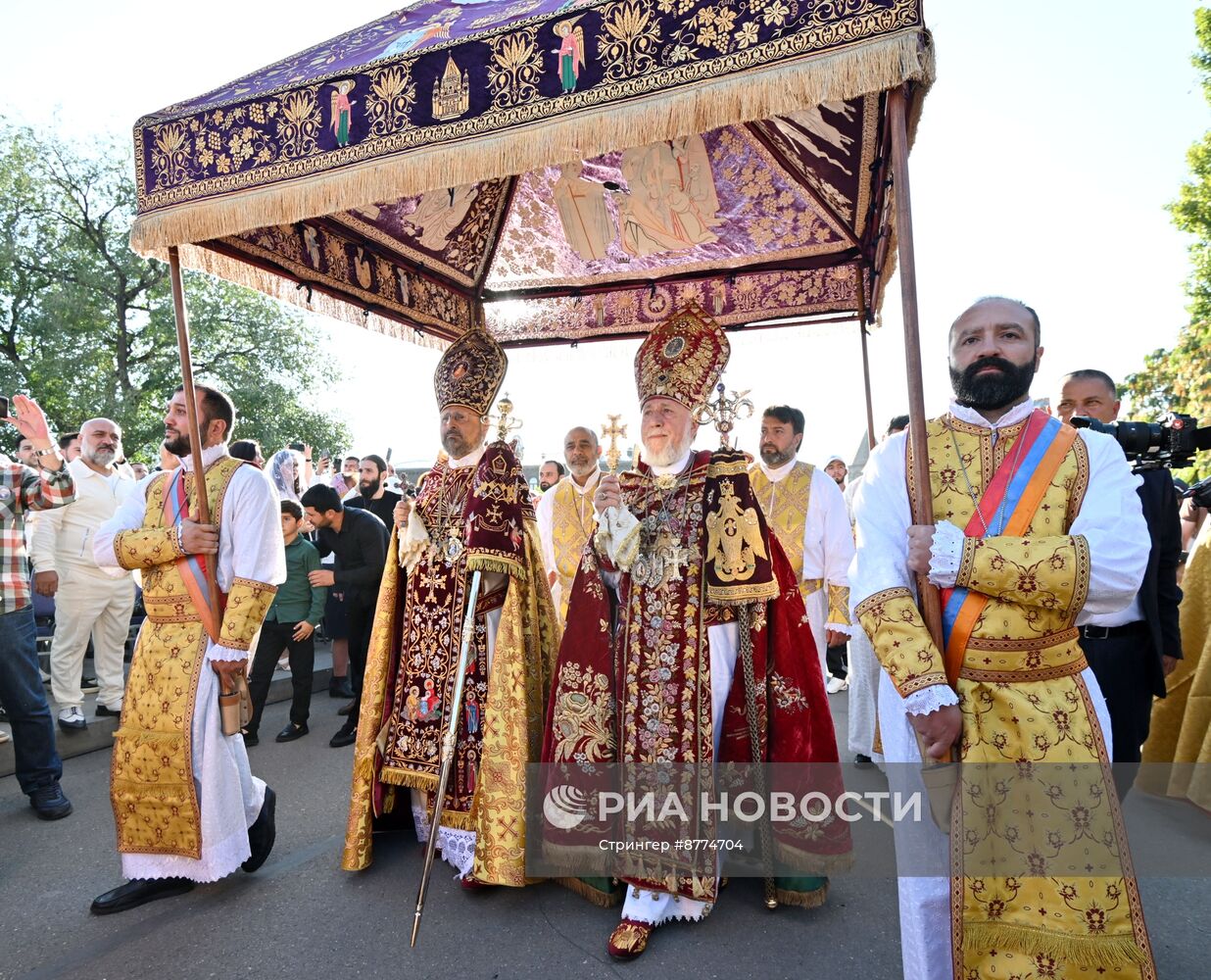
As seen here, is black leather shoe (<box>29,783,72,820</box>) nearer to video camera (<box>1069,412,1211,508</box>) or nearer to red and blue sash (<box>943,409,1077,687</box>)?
red and blue sash (<box>943,409,1077,687</box>)

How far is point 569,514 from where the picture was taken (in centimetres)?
592

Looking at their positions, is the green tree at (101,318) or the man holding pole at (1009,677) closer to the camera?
the man holding pole at (1009,677)

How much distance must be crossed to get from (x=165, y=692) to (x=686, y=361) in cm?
280

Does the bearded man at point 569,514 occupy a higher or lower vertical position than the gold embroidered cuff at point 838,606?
higher

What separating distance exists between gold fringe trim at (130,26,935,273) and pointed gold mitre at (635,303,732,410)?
1050 millimetres

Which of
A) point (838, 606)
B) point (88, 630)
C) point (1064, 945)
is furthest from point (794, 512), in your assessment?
point (88, 630)

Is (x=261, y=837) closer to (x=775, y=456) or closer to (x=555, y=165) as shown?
(x=555, y=165)

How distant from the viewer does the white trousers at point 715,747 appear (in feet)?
9.91

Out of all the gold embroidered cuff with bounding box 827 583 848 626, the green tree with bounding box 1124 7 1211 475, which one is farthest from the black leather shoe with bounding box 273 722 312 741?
the green tree with bounding box 1124 7 1211 475

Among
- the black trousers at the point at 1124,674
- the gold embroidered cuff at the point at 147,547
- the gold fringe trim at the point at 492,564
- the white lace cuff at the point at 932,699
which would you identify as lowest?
the black trousers at the point at 1124,674

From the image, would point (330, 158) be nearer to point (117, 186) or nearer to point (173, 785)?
point (173, 785)

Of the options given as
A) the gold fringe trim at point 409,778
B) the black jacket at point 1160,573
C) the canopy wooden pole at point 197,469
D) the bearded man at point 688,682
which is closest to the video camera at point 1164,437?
the black jacket at point 1160,573

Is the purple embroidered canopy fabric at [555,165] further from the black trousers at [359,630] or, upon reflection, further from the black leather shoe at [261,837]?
the black leather shoe at [261,837]

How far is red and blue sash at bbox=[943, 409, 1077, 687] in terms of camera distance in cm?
222
